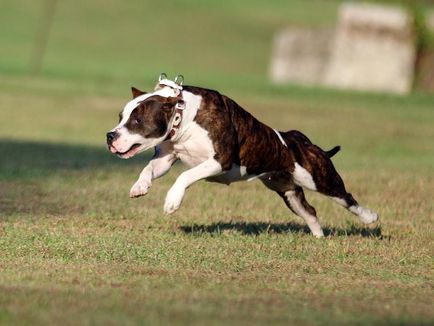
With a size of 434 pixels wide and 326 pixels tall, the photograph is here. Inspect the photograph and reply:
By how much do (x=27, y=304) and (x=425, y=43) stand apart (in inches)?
1114

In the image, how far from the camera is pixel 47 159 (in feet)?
61.1

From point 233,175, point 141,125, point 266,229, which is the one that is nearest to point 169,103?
point 141,125

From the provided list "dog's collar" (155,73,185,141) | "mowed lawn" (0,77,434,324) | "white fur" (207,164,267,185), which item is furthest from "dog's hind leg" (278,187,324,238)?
"dog's collar" (155,73,185,141)

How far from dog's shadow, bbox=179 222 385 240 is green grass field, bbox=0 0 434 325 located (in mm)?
24

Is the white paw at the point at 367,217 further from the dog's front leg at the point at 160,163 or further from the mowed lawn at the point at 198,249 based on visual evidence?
the dog's front leg at the point at 160,163

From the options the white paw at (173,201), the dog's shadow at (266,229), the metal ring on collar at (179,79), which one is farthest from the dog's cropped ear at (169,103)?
the dog's shadow at (266,229)

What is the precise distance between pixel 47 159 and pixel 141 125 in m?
8.45

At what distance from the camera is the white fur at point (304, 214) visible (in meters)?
11.9

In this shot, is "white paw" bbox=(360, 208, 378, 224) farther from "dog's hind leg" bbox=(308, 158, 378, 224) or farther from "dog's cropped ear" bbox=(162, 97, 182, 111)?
"dog's cropped ear" bbox=(162, 97, 182, 111)

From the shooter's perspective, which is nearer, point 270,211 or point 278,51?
point 270,211

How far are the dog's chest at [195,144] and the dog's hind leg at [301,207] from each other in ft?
4.67

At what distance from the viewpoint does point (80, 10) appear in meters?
62.2

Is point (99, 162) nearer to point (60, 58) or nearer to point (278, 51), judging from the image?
point (278, 51)

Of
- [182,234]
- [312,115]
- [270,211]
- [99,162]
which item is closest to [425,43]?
[312,115]
